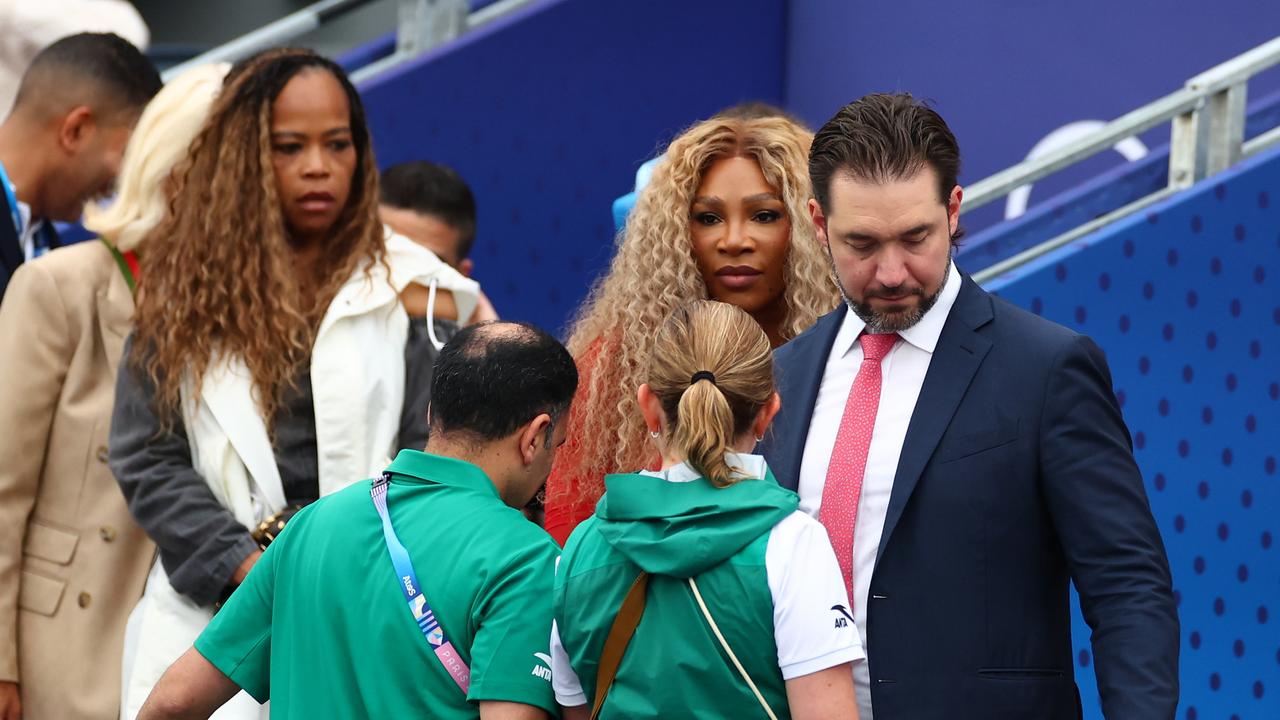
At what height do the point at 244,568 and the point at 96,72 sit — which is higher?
the point at 96,72

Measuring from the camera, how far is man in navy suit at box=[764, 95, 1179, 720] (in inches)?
100

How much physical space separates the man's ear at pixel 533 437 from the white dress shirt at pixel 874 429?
415 mm

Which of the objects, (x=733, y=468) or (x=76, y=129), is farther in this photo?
(x=76, y=129)

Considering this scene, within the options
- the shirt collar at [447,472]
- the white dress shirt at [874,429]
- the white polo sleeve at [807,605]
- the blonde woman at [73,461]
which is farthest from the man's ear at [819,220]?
the blonde woman at [73,461]

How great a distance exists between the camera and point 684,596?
8.09ft

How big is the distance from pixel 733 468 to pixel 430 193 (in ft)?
11.8

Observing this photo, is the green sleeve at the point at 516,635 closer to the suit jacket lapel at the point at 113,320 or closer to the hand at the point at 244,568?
the hand at the point at 244,568

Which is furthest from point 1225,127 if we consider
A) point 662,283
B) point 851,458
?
point 851,458

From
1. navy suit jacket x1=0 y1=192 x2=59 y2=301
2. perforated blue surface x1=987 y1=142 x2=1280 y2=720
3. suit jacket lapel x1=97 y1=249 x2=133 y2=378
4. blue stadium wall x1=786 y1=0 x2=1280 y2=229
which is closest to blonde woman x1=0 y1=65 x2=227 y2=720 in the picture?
suit jacket lapel x1=97 y1=249 x2=133 y2=378

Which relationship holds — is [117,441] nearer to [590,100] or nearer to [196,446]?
[196,446]

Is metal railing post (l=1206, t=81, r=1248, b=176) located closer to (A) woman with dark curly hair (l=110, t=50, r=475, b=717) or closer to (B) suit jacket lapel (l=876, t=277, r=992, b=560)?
(A) woman with dark curly hair (l=110, t=50, r=475, b=717)

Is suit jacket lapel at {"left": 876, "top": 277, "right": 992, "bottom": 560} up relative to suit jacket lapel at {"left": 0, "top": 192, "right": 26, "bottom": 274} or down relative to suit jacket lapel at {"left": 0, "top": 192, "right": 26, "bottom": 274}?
down

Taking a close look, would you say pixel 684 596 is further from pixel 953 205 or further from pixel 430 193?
pixel 430 193

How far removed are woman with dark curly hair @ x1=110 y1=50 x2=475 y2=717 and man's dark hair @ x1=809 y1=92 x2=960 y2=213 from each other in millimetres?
1348
